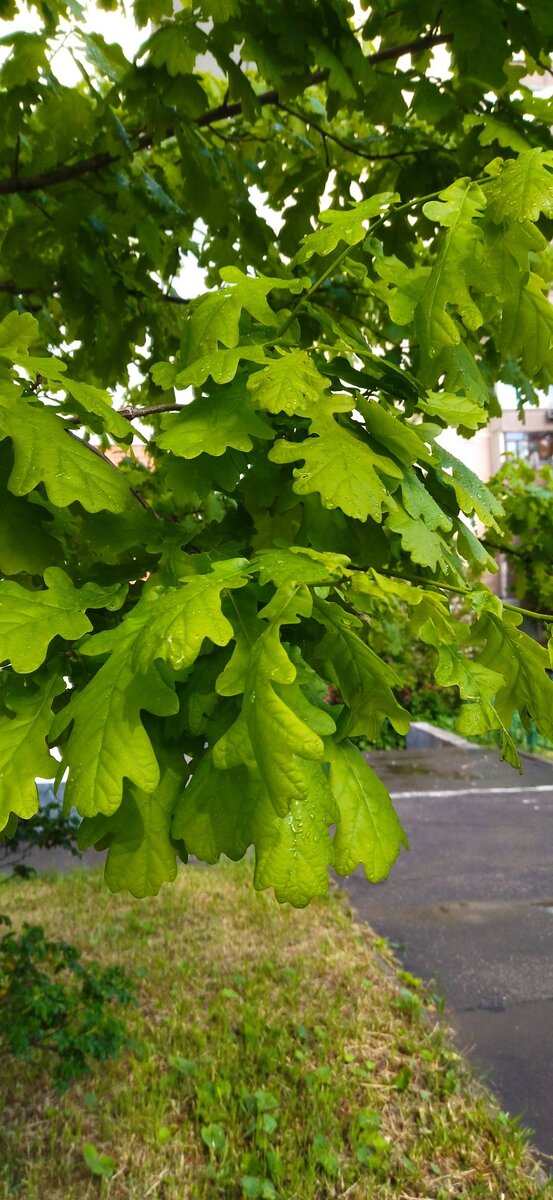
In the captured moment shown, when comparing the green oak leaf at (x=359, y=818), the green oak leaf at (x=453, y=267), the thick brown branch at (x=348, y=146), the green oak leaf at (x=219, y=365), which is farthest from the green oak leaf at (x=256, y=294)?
the thick brown branch at (x=348, y=146)

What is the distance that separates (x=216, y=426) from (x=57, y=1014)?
3168 millimetres

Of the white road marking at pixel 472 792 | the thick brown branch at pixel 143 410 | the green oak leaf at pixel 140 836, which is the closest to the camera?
the green oak leaf at pixel 140 836

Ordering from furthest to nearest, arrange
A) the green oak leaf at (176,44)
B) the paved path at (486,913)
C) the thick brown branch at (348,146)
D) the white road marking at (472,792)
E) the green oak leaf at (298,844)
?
1. the white road marking at (472,792)
2. the paved path at (486,913)
3. the thick brown branch at (348,146)
4. the green oak leaf at (176,44)
5. the green oak leaf at (298,844)

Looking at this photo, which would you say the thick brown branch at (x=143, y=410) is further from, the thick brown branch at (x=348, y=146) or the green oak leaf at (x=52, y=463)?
the thick brown branch at (x=348, y=146)

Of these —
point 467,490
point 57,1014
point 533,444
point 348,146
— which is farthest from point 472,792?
point 533,444

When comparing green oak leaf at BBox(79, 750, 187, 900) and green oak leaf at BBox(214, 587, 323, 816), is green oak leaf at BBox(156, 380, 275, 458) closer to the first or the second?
green oak leaf at BBox(214, 587, 323, 816)

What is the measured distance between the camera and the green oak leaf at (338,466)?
44.0 inches

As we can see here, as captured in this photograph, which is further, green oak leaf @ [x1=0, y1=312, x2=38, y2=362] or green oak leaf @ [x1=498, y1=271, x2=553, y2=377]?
green oak leaf @ [x1=0, y1=312, x2=38, y2=362]

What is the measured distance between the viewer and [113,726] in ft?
3.54

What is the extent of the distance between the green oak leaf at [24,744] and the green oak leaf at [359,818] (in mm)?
385

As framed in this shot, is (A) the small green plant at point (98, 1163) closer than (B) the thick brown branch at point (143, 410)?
No

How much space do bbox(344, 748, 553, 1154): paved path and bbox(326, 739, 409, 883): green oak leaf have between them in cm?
295

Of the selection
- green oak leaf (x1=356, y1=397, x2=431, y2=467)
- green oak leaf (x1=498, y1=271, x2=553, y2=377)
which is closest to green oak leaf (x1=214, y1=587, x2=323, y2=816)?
green oak leaf (x1=356, y1=397, x2=431, y2=467)

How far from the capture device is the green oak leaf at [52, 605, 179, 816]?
1056mm
